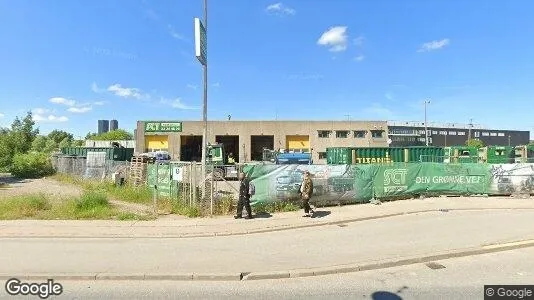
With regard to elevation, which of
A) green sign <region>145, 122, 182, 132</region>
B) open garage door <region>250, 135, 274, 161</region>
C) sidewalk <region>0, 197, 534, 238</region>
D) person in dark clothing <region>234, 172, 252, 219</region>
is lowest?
sidewalk <region>0, 197, 534, 238</region>

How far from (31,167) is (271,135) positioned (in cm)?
3038

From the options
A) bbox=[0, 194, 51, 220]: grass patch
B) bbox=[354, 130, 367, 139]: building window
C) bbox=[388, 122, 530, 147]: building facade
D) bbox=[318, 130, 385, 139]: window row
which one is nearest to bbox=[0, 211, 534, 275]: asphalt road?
bbox=[0, 194, 51, 220]: grass patch

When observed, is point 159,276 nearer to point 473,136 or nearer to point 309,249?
point 309,249

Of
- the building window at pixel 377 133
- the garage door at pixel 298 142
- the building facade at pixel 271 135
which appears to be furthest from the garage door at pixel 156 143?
the building window at pixel 377 133

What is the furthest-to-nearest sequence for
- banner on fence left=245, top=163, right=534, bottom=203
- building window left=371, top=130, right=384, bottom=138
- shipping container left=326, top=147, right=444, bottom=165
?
building window left=371, top=130, right=384, bottom=138
shipping container left=326, top=147, right=444, bottom=165
banner on fence left=245, top=163, right=534, bottom=203

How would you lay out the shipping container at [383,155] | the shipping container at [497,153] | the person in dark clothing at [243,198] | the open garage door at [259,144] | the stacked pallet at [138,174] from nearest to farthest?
1. the person in dark clothing at [243,198]
2. the stacked pallet at [138,174]
3. the shipping container at [383,155]
4. the shipping container at [497,153]
5. the open garage door at [259,144]

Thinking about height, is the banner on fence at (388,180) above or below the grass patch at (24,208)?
above

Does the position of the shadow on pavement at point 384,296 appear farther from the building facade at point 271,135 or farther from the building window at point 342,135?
the building window at point 342,135

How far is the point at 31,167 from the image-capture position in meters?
32.8

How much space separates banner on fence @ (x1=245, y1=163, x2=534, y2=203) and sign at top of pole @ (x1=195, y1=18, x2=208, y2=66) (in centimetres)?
429

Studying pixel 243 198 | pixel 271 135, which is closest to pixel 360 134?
pixel 271 135

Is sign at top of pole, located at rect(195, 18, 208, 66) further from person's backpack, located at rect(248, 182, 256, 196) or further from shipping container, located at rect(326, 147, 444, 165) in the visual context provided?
shipping container, located at rect(326, 147, 444, 165)

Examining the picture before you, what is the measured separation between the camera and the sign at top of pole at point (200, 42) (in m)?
12.3

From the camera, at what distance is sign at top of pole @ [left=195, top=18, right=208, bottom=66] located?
12.3 meters
